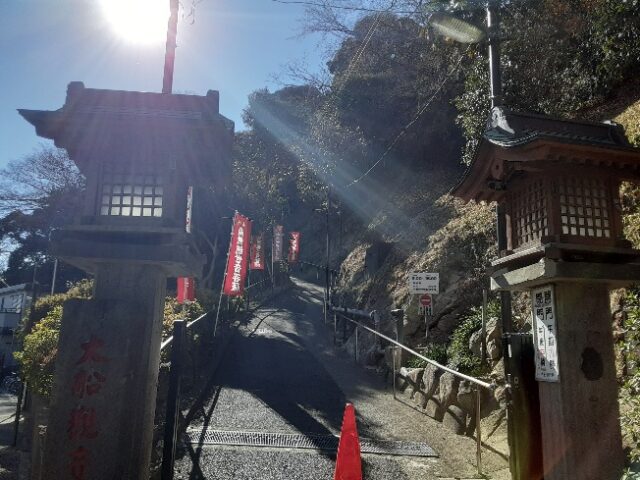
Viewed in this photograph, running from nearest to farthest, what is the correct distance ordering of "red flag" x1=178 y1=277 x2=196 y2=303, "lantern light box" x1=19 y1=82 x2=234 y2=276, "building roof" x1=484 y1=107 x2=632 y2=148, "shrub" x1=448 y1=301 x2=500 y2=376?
"building roof" x1=484 y1=107 x2=632 y2=148
"lantern light box" x1=19 y1=82 x2=234 y2=276
"shrub" x1=448 y1=301 x2=500 y2=376
"red flag" x1=178 y1=277 x2=196 y2=303

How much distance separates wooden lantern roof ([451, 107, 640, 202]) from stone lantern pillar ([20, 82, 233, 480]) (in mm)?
3362

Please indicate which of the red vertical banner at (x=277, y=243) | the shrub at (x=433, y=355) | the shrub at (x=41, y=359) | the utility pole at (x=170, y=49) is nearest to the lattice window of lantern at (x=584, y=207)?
the shrub at (x=433, y=355)

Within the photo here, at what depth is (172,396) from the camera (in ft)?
16.8

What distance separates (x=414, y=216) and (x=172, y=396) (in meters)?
16.4

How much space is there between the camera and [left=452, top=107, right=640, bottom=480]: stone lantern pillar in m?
4.49

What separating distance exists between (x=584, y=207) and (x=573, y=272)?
85 cm

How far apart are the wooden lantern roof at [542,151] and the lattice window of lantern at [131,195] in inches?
158

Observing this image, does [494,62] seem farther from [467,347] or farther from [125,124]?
[467,347]

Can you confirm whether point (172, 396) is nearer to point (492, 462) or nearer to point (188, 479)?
point (188, 479)

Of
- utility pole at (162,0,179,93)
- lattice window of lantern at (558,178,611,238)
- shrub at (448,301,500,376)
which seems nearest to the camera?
lattice window of lantern at (558,178,611,238)

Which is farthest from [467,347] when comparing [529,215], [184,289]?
[184,289]

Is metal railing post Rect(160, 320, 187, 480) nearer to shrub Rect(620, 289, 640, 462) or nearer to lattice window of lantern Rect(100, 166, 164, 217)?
lattice window of lantern Rect(100, 166, 164, 217)

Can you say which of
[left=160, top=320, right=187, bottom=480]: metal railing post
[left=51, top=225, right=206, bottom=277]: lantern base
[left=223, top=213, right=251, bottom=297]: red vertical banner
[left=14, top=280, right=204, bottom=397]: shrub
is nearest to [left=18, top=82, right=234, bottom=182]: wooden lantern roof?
[left=51, top=225, right=206, bottom=277]: lantern base

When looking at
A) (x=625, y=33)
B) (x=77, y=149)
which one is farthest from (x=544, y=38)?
(x=77, y=149)
